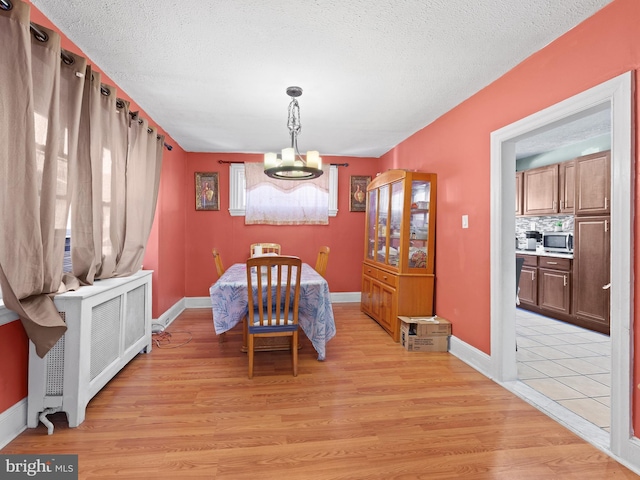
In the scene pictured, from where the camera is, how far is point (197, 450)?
5.46 feet

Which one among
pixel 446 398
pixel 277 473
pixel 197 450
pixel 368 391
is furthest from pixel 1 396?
pixel 446 398

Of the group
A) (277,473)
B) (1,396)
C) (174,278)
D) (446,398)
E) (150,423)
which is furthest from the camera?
(174,278)

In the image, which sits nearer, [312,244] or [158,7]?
[158,7]

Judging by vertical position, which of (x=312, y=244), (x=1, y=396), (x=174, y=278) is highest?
(x=312, y=244)

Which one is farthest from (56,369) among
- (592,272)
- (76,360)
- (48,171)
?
(592,272)

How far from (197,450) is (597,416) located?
246cm

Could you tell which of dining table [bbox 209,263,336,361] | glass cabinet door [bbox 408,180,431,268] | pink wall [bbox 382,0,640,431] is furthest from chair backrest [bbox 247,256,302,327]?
pink wall [bbox 382,0,640,431]

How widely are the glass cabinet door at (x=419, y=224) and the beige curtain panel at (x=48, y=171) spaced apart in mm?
2839

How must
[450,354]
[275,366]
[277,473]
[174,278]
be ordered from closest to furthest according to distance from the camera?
[277,473] → [275,366] → [450,354] → [174,278]

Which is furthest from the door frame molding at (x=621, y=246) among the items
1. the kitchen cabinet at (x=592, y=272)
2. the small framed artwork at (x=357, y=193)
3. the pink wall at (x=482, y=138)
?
the small framed artwork at (x=357, y=193)

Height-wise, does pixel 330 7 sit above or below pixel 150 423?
above

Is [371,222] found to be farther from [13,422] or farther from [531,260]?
[13,422]

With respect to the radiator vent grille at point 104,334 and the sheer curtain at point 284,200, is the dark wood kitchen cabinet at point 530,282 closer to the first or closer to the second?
the sheer curtain at point 284,200

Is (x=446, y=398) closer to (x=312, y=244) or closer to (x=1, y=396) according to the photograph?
(x=1, y=396)
